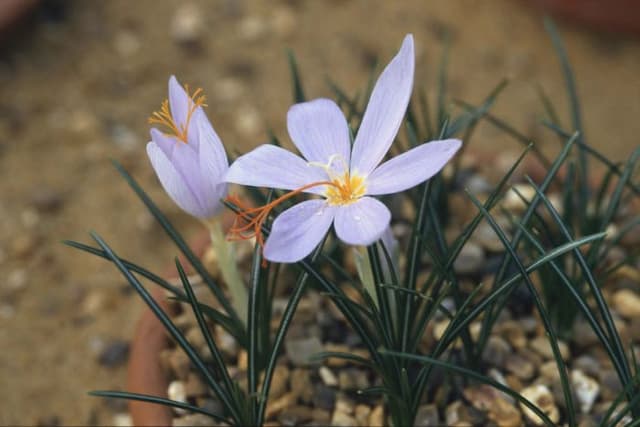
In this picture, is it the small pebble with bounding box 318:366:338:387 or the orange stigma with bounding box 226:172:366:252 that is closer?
the orange stigma with bounding box 226:172:366:252

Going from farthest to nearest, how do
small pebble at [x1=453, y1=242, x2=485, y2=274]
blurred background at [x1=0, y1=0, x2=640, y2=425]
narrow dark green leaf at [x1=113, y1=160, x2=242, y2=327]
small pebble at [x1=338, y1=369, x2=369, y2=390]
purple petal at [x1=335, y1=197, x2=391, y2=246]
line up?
blurred background at [x1=0, y1=0, x2=640, y2=425]
small pebble at [x1=453, y1=242, x2=485, y2=274]
small pebble at [x1=338, y1=369, x2=369, y2=390]
narrow dark green leaf at [x1=113, y1=160, x2=242, y2=327]
purple petal at [x1=335, y1=197, x2=391, y2=246]

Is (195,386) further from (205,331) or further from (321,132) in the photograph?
(321,132)

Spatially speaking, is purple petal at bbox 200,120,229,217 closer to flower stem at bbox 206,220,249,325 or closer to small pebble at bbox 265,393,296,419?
flower stem at bbox 206,220,249,325

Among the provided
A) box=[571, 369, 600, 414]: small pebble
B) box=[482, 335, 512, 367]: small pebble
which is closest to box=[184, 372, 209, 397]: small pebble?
box=[482, 335, 512, 367]: small pebble

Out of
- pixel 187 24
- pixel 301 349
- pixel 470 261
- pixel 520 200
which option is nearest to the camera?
pixel 301 349

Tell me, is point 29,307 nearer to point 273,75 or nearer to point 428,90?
point 273,75

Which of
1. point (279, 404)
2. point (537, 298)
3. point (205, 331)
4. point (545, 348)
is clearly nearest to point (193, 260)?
point (205, 331)

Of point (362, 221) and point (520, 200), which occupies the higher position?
point (520, 200)
